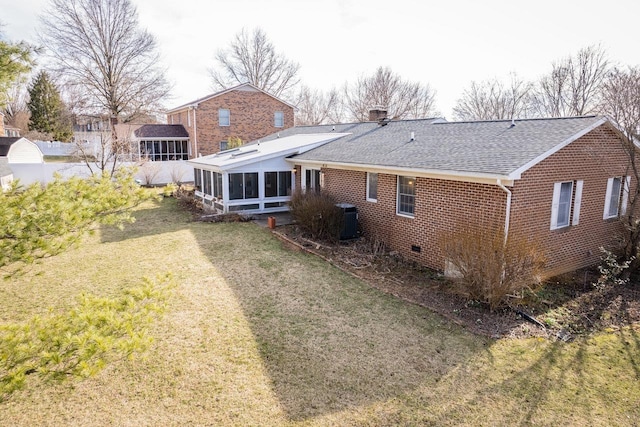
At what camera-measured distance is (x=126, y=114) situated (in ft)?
120

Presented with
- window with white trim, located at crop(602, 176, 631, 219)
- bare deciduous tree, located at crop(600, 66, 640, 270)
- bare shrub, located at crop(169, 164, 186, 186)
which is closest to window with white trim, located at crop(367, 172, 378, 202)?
bare deciduous tree, located at crop(600, 66, 640, 270)

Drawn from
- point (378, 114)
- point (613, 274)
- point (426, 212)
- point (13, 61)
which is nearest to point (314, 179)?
point (378, 114)

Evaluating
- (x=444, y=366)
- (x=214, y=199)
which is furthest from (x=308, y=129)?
(x=444, y=366)

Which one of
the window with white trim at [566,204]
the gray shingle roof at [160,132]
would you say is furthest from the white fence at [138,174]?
the window with white trim at [566,204]

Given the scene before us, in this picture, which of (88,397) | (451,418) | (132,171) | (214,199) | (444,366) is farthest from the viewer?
(214,199)

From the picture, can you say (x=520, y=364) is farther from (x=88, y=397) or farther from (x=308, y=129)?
(x=308, y=129)

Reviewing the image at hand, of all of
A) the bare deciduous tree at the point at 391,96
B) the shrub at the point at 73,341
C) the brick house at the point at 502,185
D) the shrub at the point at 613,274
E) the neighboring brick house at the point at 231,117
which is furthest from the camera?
the bare deciduous tree at the point at 391,96

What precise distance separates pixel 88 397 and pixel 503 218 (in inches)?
331

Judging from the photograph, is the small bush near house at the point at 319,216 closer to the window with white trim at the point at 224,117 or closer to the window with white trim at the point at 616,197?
the window with white trim at the point at 616,197

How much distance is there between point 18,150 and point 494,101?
143ft

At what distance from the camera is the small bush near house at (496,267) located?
307 inches

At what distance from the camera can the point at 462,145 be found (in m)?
11.1

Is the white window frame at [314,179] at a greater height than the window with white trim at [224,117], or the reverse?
the window with white trim at [224,117]

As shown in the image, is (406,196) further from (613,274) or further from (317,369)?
(317,369)
